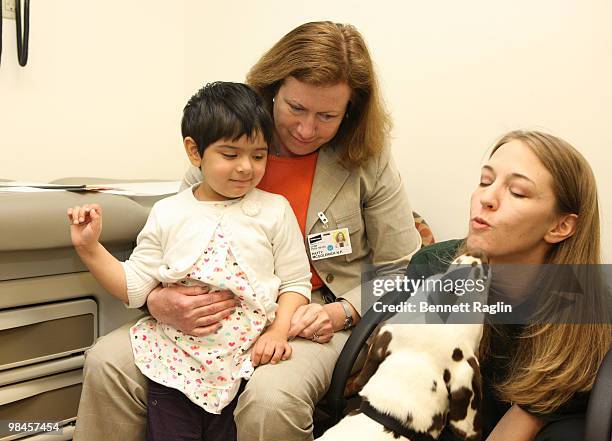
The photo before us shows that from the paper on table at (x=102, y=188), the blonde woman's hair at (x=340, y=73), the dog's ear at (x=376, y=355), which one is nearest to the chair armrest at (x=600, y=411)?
the dog's ear at (x=376, y=355)

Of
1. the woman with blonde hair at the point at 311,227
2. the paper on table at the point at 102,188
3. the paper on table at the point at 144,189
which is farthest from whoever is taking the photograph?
the paper on table at the point at 144,189

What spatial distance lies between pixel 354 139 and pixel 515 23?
0.66 metres

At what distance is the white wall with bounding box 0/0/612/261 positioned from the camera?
1.65m

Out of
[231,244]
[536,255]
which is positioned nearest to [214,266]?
[231,244]

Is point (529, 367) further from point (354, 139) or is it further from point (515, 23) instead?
point (515, 23)

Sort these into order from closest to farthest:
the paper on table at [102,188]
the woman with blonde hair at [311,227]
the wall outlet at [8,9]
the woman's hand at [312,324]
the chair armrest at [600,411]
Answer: the chair armrest at [600,411] < the woman with blonde hair at [311,227] < the woman's hand at [312,324] < the paper on table at [102,188] < the wall outlet at [8,9]

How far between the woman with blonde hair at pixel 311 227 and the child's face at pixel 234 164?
160 mm

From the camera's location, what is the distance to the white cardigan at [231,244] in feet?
4.34

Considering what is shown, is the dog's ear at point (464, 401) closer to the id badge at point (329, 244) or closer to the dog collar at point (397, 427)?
the dog collar at point (397, 427)

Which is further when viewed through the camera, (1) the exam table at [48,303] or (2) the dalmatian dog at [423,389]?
(1) the exam table at [48,303]

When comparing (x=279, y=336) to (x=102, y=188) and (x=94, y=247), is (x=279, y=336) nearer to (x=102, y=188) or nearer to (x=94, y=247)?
(x=94, y=247)

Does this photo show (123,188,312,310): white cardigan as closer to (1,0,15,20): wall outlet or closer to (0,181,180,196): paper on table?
(0,181,180,196): paper on table

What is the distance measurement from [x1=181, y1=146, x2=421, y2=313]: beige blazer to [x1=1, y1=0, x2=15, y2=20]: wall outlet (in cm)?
111

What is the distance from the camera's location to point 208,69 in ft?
8.68
